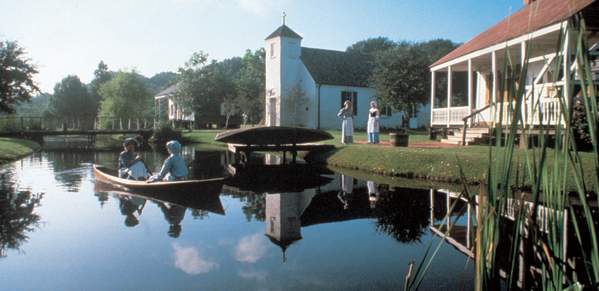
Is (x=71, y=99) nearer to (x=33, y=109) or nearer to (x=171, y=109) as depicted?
(x=171, y=109)

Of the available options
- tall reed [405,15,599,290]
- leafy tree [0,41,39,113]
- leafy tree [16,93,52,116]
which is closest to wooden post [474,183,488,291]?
tall reed [405,15,599,290]

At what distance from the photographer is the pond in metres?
5.11

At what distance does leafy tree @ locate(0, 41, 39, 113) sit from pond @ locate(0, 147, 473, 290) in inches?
783

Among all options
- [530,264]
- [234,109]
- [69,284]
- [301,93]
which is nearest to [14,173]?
[69,284]

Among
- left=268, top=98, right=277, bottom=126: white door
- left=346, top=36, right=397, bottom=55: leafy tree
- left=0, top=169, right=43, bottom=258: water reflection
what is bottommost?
left=0, top=169, right=43, bottom=258: water reflection

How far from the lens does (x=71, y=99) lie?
70938 mm

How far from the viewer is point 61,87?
71625 millimetres

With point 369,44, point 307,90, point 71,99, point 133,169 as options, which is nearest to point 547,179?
point 133,169

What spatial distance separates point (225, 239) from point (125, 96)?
54153mm

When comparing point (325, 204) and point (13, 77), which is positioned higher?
point (13, 77)

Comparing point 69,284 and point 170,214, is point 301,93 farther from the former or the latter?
point 69,284

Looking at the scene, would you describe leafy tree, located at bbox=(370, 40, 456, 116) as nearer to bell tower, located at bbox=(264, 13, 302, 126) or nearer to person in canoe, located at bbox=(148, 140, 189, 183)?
bell tower, located at bbox=(264, 13, 302, 126)

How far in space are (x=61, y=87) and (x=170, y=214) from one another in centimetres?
7315

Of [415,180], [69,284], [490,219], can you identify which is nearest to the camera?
[490,219]
